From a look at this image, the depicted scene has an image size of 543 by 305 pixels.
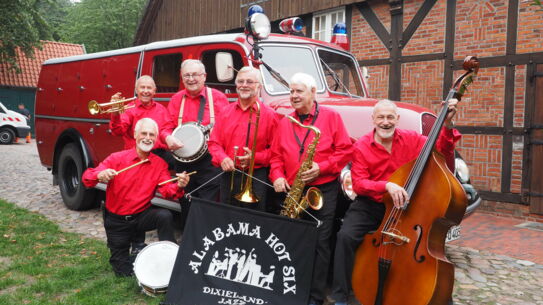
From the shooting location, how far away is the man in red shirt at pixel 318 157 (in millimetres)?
3861

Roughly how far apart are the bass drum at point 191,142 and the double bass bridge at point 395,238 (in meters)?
1.85

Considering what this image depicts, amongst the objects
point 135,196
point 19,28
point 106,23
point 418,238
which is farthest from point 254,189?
point 106,23

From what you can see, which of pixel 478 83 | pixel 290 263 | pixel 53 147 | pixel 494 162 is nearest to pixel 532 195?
pixel 494 162

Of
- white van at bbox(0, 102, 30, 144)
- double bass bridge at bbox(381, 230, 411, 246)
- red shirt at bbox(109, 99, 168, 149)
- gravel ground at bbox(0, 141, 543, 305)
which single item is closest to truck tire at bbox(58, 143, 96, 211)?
gravel ground at bbox(0, 141, 543, 305)

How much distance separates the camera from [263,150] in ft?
13.7

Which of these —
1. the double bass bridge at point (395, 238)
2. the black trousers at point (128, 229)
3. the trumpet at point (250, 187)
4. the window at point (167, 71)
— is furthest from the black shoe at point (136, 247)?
the double bass bridge at point (395, 238)

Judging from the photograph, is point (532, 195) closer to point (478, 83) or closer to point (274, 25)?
point (478, 83)

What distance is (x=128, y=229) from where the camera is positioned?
4.45m

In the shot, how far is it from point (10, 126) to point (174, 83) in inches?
715

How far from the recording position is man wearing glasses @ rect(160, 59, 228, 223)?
15.4 feet

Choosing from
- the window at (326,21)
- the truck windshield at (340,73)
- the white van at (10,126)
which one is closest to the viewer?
the truck windshield at (340,73)

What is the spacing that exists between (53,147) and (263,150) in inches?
201

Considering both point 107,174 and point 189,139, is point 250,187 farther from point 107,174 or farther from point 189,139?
point 107,174

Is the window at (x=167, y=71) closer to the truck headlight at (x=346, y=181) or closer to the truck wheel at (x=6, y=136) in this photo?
the truck headlight at (x=346, y=181)
